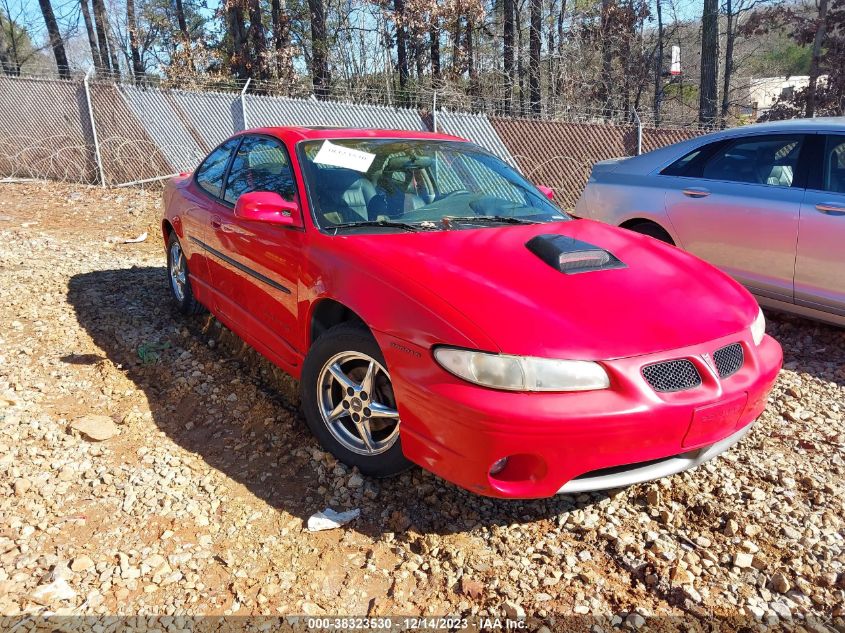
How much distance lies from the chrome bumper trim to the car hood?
1.47ft

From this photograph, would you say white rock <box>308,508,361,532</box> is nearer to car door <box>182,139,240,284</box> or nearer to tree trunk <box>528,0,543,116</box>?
car door <box>182,139,240,284</box>

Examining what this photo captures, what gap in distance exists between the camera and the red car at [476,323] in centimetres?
221

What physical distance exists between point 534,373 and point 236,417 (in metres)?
2.03

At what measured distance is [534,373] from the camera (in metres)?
2.19

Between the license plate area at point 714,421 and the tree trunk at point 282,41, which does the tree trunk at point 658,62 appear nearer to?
the tree trunk at point 282,41

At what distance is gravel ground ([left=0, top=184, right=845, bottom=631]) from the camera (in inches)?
89.8

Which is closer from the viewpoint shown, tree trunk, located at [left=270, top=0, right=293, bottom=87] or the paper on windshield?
the paper on windshield

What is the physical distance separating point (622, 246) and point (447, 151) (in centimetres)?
129

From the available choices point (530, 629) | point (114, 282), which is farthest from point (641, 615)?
point (114, 282)

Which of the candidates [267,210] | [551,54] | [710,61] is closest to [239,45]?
[551,54]

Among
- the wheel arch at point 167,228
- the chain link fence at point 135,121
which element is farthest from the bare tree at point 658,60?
the wheel arch at point 167,228

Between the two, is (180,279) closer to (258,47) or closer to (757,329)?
(757,329)

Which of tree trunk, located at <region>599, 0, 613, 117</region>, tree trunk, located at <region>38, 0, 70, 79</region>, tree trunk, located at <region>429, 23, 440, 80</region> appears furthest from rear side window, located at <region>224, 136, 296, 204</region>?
tree trunk, located at <region>38, 0, 70, 79</region>

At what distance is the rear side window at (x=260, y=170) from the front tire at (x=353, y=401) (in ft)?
3.25
